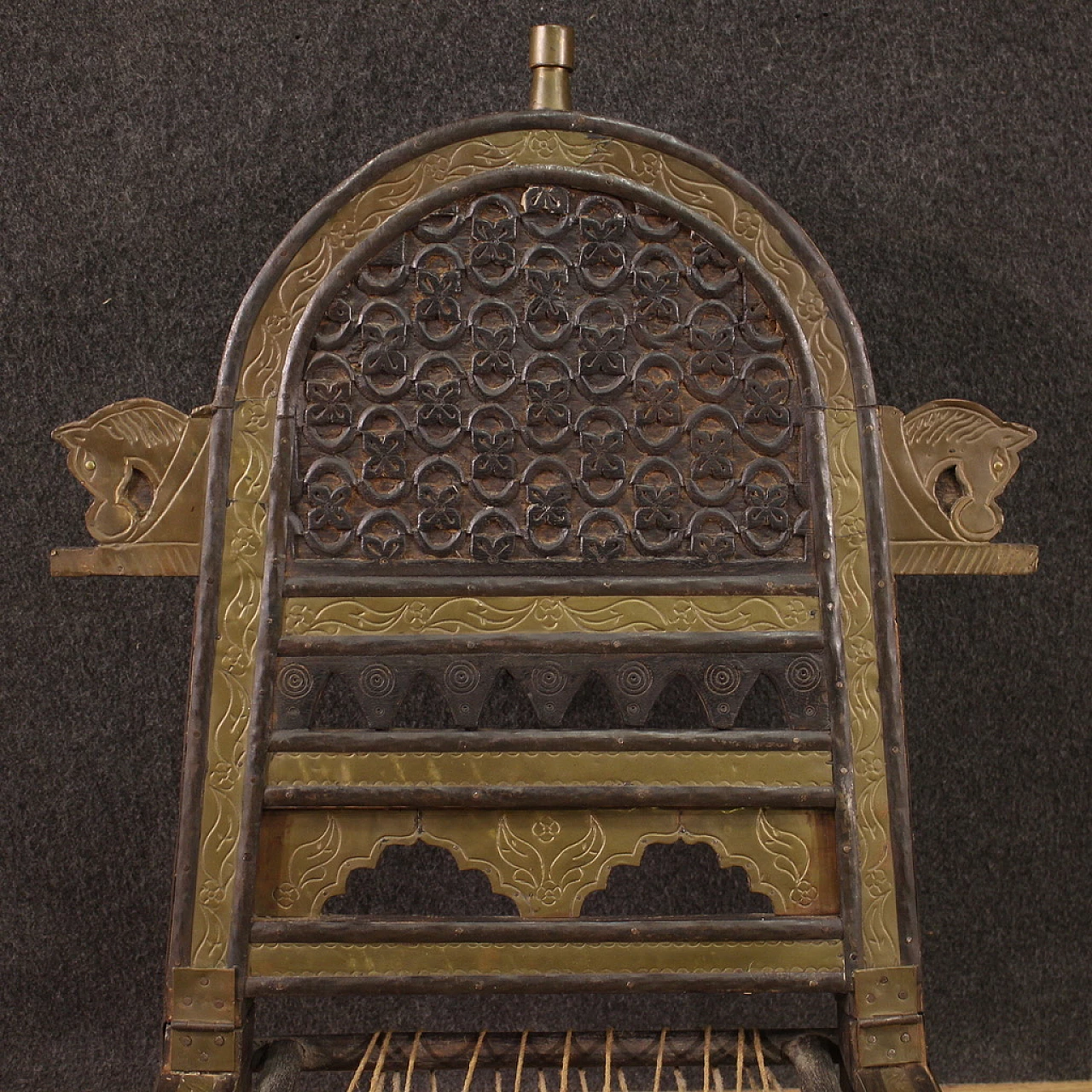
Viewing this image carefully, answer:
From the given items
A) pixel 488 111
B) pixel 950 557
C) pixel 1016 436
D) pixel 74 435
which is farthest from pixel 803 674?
pixel 488 111

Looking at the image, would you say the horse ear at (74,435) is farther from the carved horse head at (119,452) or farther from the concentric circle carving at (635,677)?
the concentric circle carving at (635,677)

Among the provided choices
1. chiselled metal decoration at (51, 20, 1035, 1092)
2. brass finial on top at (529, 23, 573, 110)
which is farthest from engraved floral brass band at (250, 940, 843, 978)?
brass finial on top at (529, 23, 573, 110)

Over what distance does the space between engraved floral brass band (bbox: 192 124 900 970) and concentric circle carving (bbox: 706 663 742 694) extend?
110 millimetres

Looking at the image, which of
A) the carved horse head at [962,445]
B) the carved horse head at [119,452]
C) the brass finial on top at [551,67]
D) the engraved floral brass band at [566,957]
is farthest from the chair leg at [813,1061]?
the brass finial on top at [551,67]

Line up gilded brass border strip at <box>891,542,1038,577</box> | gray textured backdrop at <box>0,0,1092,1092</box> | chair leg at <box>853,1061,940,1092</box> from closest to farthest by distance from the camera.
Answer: chair leg at <box>853,1061,940,1092</box> < gilded brass border strip at <box>891,542,1038,577</box> < gray textured backdrop at <box>0,0,1092,1092</box>

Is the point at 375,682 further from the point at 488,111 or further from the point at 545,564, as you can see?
the point at 488,111

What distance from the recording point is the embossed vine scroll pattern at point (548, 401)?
113 cm

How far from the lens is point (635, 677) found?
1117 millimetres

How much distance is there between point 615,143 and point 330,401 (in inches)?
15.5

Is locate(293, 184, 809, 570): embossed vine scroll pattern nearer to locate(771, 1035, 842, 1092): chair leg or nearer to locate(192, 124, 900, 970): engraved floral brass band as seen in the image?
locate(192, 124, 900, 970): engraved floral brass band

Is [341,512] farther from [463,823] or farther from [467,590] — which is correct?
[463,823]

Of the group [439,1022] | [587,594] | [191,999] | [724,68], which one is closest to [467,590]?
[587,594]

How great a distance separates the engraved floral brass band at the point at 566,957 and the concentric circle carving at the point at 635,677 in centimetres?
→ 24

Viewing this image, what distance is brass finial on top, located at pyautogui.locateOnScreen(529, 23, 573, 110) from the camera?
118cm
